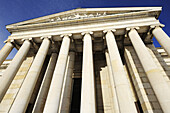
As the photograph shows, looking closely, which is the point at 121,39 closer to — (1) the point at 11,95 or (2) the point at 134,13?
(2) the point at 134,13

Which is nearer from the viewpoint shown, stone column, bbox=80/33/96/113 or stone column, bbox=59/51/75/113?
stone column, bbox=80/33/96/113

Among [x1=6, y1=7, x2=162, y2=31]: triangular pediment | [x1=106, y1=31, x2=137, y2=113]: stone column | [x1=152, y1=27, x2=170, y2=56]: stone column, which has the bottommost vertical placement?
[x1=106, y1=31, x2=137, y2=113]: stone column

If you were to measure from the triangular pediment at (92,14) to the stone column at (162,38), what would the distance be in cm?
343

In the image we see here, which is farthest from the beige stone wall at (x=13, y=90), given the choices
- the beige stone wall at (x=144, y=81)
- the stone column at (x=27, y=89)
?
the beige stone wall at (x=144, y=81)

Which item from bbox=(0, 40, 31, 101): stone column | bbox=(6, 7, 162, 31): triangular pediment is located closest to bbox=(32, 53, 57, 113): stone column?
bbox=(0, 40, 31, 101): stone column

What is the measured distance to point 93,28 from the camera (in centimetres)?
1769

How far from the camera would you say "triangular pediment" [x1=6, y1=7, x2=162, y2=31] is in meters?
17.1

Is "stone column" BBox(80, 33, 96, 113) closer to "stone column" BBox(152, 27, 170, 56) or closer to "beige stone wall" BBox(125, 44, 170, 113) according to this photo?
"beige stone wall" BBox(125, 44, 170, 113)

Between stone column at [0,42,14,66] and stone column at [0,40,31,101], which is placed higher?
stone column at [0,42,14,66]

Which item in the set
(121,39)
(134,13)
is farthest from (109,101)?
(134,13)

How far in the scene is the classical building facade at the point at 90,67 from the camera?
36.9ft

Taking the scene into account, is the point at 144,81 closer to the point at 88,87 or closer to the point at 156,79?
the point at 156,79

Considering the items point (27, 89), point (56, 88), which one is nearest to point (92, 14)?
point (56, 88)

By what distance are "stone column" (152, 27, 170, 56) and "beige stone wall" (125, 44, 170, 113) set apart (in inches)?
143
